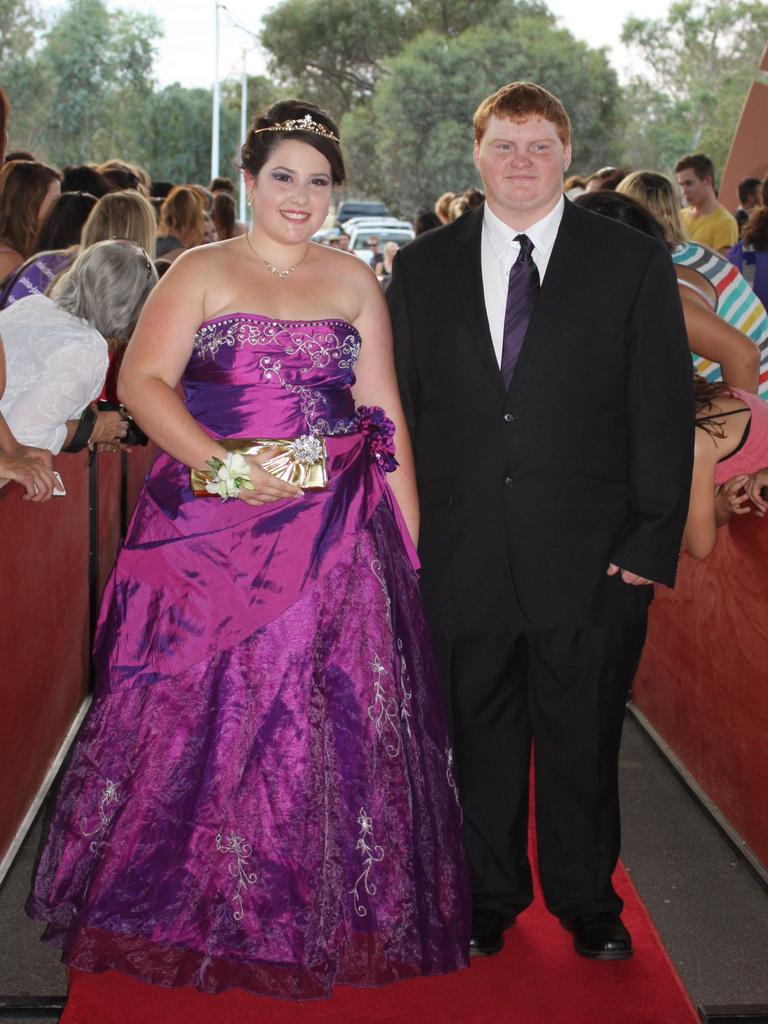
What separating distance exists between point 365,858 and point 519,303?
1387 millimetres

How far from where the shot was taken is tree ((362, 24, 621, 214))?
42.6 m

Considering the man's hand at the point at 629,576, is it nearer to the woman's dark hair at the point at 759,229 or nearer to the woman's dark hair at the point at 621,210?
the woman's dark hair at the point at 621,210

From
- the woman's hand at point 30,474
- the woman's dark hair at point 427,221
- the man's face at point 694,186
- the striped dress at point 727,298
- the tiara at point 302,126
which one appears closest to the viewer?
the tiara at point 302,126

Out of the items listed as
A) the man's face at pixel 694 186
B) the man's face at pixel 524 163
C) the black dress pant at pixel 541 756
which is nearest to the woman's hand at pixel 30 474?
the black dress pant at pixel 541 756

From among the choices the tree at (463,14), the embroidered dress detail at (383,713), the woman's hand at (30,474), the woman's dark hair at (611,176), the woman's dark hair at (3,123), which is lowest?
the embroidered dress detail at (383,713)

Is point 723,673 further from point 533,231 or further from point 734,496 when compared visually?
point 533,231

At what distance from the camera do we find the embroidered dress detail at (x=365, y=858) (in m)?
3.00

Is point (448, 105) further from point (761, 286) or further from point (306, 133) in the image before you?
point (306, 133)

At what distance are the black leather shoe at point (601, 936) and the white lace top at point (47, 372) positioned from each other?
2.11m

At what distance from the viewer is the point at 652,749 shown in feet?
16.4

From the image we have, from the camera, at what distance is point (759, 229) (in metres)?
6.06

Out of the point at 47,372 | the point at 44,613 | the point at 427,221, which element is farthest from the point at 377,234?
the point at 44,613

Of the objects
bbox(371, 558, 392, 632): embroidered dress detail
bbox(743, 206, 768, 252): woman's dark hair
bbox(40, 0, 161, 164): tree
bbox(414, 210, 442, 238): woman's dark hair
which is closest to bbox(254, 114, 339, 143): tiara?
bbox(371, 558, 392, 632): embroidered dress detail

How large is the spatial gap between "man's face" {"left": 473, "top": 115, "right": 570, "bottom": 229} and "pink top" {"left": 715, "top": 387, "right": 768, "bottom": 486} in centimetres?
92
